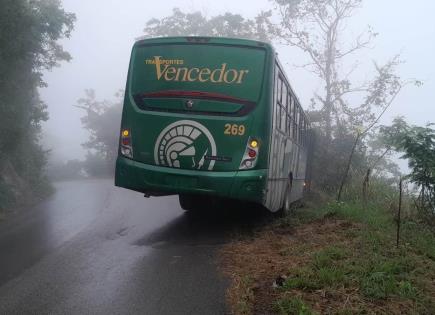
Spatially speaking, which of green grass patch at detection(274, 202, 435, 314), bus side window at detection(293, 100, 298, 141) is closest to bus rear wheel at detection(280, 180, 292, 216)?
bus side window at detection(293, 100, 298, 141)

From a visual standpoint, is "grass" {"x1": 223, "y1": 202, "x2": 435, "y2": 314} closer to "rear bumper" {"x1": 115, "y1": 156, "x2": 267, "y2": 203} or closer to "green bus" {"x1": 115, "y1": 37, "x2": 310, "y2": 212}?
"rear bumper" {"x1": 115, "y1": 156, "x2": 267, "y2": 203}

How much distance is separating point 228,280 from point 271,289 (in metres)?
0.72

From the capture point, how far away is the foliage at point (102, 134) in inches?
1603

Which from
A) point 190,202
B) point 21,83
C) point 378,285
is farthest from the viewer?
point 21,83

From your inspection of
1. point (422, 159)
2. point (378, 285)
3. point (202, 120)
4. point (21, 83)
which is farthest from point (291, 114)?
→ point (21, 83)

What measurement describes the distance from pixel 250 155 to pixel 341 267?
2.55m

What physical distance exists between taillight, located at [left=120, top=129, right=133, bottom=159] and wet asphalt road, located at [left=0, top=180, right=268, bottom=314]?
154 centimetres

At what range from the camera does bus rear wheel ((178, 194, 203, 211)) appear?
35.8 ft

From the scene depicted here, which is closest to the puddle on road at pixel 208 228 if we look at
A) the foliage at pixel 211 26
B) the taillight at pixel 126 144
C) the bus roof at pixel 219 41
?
the taillight at pixel 126 144

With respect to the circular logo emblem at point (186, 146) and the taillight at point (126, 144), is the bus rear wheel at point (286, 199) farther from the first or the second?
the taillight at point (126, 144)

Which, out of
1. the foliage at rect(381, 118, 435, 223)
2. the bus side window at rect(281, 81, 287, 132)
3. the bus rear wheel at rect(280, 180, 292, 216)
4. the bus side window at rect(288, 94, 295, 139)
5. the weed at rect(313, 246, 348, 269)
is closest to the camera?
the weed at rect(313, 246, 348, 269)

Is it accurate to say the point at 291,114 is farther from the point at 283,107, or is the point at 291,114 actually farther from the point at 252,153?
the point at 252,153

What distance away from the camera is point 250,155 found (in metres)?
7.81

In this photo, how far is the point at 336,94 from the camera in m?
26.6
